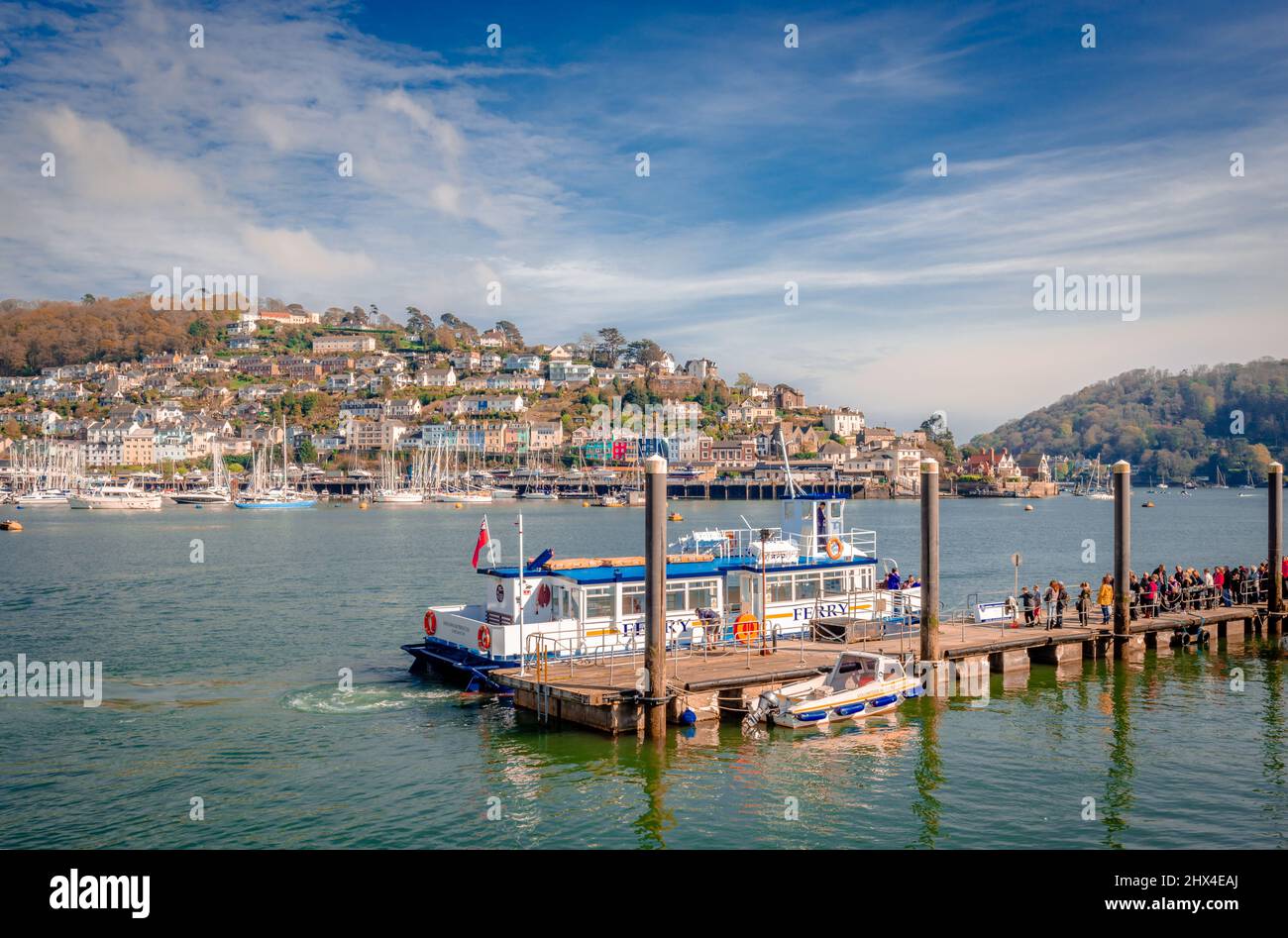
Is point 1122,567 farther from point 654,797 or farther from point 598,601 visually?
point 654,797

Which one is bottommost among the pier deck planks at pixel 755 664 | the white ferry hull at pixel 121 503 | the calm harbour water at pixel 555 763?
the calm harbour water at pixel 555 763

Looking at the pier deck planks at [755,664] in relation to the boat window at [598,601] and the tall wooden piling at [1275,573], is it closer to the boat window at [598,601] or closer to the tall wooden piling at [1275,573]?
the boat window at [598,601]

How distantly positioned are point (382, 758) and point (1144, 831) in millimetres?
14759

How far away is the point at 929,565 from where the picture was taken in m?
25.4

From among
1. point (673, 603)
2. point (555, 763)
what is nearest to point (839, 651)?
point (673, 603)

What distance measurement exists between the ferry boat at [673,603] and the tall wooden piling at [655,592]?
336 cm

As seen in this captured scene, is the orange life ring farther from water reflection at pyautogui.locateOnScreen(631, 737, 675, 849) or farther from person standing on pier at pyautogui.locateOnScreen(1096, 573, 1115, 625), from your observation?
person standing on pier at pyautogui.locateOnScreen(1096, 573, 1115, 625)

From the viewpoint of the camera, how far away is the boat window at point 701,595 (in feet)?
89.2

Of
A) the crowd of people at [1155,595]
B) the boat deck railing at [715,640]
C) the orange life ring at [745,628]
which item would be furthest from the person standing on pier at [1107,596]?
the orange life ring at [745,628]

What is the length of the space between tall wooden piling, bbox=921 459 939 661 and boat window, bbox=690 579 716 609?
5.74 meters

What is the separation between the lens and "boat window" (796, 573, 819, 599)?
29062 mm

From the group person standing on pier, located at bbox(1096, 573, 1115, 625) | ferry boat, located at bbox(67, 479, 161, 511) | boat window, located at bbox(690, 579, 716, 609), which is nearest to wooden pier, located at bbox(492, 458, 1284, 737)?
person standing on pier, located at bbox(1096, 573, 1115, 625)

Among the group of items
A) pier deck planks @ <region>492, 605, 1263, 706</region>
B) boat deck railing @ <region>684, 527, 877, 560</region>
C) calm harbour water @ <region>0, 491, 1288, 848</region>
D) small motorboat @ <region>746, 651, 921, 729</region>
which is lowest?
calm harbour water @ <region>0, 491, 1288, 848</region>
